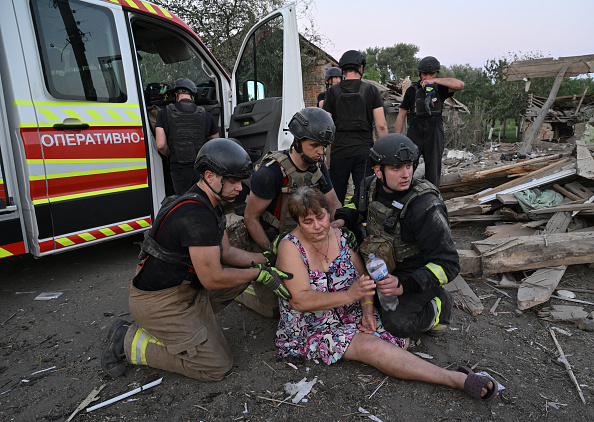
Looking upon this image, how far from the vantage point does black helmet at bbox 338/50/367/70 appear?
4.36 metres

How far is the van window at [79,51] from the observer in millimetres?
3436

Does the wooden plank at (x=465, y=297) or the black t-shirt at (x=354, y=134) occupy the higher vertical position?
the black t-shirt at (x=354, y=134)

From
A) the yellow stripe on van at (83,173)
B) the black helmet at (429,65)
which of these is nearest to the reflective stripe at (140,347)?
the yellow stripe on van at (83,173)

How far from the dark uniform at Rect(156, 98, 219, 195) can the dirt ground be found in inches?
60.1

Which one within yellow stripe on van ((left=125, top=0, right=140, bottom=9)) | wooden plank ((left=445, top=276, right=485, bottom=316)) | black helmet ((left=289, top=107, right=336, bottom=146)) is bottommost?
wooden plank ((left=445, top=276, right=485, bottom=316))

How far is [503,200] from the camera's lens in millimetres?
5043

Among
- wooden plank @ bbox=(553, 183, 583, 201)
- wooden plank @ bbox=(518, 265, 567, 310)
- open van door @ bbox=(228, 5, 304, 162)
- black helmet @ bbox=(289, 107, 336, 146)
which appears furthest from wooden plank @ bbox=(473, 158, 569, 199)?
black helmet @ bbox=(289, 107, 336, 146)

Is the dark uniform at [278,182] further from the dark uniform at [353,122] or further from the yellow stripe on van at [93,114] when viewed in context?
the yellow stripe on van at [93,114]

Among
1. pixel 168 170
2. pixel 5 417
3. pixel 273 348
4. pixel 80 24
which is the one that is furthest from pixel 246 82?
pixel 5 417

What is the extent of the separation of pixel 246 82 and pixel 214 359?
12.6 ft

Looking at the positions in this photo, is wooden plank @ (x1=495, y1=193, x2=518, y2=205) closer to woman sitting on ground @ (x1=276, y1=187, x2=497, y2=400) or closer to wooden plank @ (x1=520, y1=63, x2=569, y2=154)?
woman sitting on ground @ (x1=276, y1=187, x2=497, y2=400)

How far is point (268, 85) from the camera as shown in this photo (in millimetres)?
5055

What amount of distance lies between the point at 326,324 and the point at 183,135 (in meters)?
2.76

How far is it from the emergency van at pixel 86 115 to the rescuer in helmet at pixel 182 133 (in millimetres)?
163
